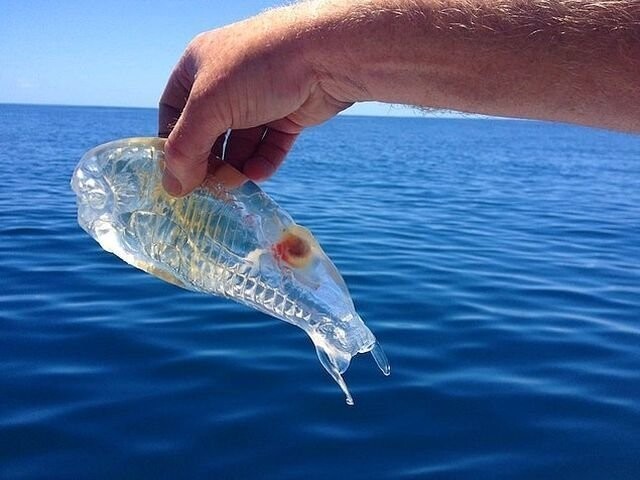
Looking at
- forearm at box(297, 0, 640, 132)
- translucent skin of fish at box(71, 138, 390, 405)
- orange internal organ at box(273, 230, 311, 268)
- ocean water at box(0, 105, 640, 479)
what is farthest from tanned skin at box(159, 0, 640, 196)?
ocean water at box(0, 105, 640, 479)

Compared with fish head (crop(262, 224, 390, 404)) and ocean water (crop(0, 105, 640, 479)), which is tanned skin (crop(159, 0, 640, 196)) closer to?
fish head (crop(262, 224, 390, 404))

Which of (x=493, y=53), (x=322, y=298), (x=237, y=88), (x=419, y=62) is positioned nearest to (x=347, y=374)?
(x=322, y=298)

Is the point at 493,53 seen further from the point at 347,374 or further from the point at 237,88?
the point at 347,374

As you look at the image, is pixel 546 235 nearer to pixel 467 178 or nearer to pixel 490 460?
pixel 490 460

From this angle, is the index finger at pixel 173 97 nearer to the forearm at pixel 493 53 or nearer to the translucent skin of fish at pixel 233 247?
the translucent skin of fish at pixel 233 247

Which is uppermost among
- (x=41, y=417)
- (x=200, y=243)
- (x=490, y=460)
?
(x=200, y=243)

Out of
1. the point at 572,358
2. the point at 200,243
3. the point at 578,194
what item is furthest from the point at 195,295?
the point at 578,194
